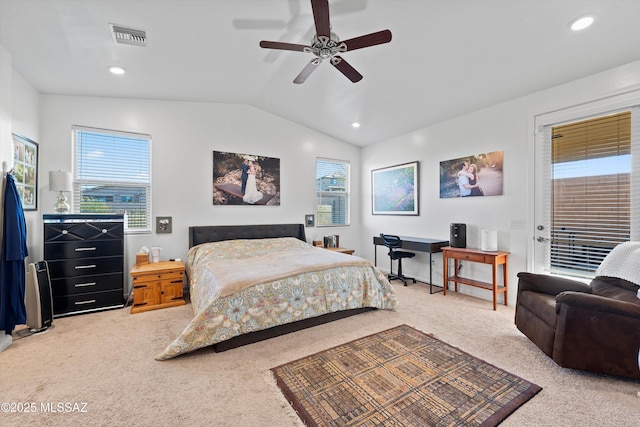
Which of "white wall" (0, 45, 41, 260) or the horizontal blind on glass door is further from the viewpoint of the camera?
the horizontal blind on glass door

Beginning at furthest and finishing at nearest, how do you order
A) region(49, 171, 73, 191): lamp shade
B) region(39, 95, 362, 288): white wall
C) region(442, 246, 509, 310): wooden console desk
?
region(39, 95, 362, 288): white wall, region(442, 246, 509, 310): wooden console desk, region(49, 171, 73, 191): lamp shade

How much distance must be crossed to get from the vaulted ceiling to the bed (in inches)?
91.3

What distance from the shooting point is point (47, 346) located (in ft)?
8.31

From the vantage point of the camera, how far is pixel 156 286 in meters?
3.55

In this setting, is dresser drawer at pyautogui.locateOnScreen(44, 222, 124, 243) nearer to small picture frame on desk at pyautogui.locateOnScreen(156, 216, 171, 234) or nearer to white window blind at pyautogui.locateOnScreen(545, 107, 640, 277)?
small picture frame on desk at pyautogui.locateOnScreen(156, 216, 171, 234)

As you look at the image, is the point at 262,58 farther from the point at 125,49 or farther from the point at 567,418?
the point at 567,418

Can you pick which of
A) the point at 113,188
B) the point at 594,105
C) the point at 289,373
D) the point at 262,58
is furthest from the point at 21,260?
the point at 594,105

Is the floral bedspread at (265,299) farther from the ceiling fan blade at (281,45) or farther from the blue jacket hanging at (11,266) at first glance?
the ceiling fan blade at (281,45)

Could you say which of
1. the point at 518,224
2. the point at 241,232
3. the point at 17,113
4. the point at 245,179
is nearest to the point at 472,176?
the point at 518,224

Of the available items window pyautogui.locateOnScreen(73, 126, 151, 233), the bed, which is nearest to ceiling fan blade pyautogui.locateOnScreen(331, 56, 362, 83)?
the bed

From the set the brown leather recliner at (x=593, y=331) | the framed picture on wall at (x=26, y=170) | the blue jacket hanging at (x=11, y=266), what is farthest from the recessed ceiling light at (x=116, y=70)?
the brown leather recliner at (x=593, y=331)

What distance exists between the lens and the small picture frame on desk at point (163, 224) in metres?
4.07

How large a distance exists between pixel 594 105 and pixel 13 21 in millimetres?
5582

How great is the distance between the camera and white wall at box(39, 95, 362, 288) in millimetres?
3621
